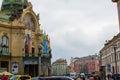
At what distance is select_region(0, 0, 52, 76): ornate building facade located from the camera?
64.4 metres

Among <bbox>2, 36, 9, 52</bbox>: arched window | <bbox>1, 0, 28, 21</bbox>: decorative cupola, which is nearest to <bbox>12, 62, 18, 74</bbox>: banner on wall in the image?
<bbox>2, 36, 9, 52</bbox>: arched window

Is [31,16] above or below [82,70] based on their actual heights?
above

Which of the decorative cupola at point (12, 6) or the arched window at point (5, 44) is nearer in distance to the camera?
the arched window at point (5, 44)

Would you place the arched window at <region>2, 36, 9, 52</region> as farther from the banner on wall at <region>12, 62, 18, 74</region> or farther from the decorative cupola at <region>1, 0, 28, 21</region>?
the decorative cupola at <region>1, 0, 28, 21</region>

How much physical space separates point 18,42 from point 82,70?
409ft

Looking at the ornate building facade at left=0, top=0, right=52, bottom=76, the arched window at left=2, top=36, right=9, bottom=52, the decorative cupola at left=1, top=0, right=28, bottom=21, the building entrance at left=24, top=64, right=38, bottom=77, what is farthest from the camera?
the decorative cupola at left=1, top=0, right=28, bottom=21

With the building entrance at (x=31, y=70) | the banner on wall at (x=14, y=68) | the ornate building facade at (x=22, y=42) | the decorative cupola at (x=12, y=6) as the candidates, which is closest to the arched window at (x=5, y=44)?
the ornate building facade at (x=22, y=42)

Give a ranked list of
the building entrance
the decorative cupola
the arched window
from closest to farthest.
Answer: the arched window
the building entrance
the decorative cupola

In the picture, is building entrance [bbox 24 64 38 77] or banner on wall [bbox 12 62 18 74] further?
building entrance [bbox 24 64 38 77]

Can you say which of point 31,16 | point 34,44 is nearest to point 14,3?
point 31,16

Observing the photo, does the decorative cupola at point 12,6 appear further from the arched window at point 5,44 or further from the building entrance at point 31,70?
the building entrance at point 31,70

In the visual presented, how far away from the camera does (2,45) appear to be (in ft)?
208

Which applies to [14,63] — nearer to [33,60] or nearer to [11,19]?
[33,60]

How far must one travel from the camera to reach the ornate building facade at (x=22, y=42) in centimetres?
6444
